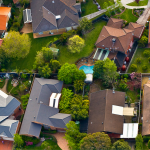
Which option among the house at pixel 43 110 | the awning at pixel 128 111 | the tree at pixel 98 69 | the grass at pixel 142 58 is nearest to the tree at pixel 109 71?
the tree at pixel 98 69

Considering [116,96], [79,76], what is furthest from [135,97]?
[79,76]

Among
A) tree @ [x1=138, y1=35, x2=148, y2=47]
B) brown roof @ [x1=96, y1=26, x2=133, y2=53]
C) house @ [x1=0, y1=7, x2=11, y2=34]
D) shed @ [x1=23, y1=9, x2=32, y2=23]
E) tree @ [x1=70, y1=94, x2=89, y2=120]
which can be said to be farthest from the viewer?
shed @ [x1=23, y1=9, x2=32, y2=23]

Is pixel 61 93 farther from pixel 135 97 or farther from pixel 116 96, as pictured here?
pixel 135 97

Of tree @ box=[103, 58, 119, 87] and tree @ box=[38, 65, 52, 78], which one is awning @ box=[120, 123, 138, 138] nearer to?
tree @ box=[103, 58, 119, 87]

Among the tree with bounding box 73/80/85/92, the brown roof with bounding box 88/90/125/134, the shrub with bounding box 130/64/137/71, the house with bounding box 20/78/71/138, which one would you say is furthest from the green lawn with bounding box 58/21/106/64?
the brown roof with bounding box 88/90/125/134

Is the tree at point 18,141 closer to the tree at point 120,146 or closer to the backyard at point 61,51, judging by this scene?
the tree at point 120,146

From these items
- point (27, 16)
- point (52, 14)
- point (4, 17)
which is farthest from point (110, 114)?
point (4, 17)
